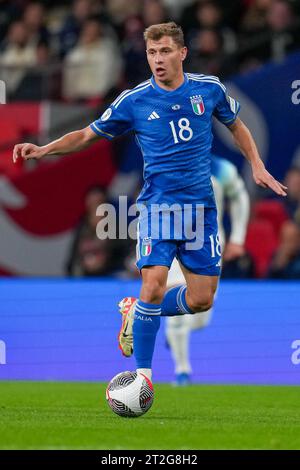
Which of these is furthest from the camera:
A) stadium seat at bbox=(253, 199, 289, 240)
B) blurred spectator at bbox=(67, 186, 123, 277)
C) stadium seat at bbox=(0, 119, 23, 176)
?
stadium seat at bbox=(0, 119, 23, 176)

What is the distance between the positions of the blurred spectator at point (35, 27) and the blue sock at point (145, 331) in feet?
34.0

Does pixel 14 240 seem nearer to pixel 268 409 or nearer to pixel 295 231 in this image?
pixel 295 231

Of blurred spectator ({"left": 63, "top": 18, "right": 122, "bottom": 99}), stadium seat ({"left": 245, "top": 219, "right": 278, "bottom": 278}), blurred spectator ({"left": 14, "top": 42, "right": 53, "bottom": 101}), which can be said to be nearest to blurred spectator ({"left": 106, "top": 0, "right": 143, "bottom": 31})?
blurred spectator ({"left": 63, "top": 18, "right": 122, "bottom": 99})

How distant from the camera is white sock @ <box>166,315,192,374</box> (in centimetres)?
1266

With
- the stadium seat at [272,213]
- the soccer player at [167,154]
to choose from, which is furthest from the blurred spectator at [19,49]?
the soccer player at [167,154]

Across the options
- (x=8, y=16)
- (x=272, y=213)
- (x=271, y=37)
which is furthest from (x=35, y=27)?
(x=272, y=213)

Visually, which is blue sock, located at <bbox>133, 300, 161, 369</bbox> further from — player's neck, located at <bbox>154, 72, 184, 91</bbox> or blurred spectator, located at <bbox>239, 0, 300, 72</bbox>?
blurred spectator, located at <bbox>239, 0, 300, 72</bbox>

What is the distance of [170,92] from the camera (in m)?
8.73

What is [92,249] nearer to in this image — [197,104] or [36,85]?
[36,85]

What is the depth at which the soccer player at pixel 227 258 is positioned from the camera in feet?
40.7

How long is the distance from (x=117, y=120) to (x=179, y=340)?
14.1ft

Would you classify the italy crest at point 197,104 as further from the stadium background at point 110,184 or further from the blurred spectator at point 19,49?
the blurred spectator at point 19,49

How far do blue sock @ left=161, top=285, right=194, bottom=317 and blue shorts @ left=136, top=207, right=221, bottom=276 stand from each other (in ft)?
1.12

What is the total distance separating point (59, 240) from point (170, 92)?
7555mm
